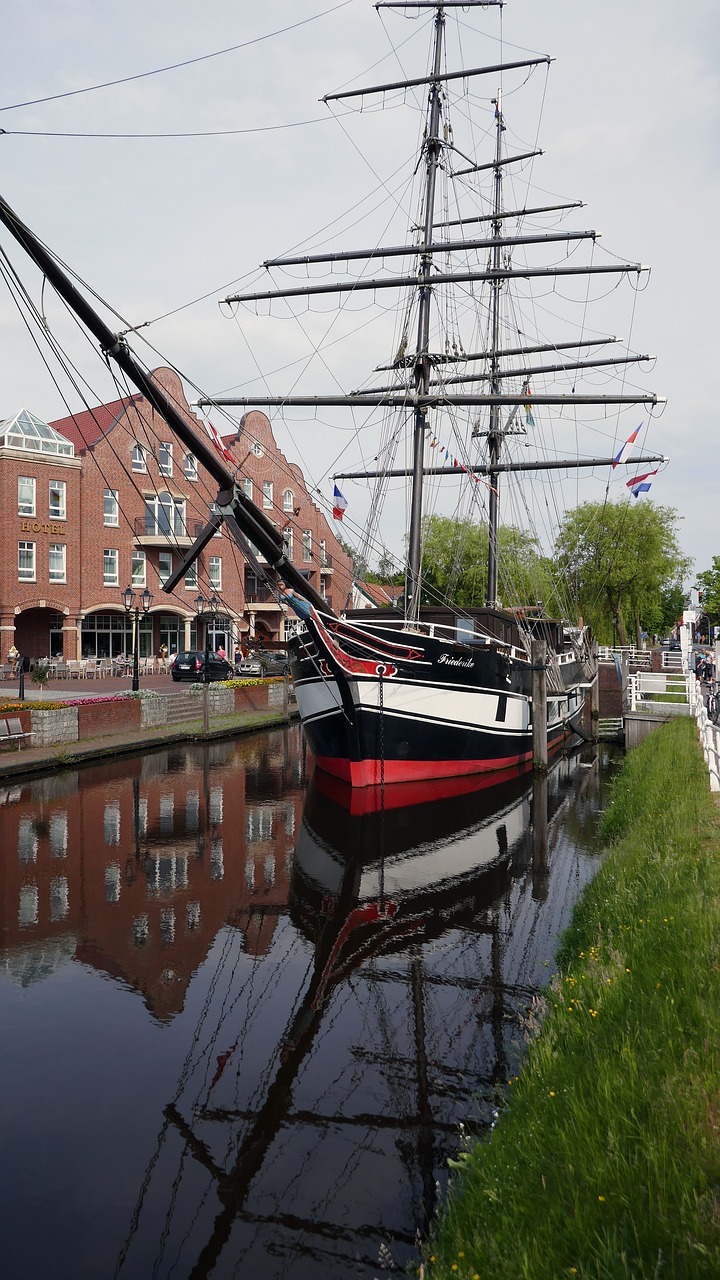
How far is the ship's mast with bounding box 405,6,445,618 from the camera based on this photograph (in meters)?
19.2

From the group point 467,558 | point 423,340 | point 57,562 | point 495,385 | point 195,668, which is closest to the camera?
point 423,340

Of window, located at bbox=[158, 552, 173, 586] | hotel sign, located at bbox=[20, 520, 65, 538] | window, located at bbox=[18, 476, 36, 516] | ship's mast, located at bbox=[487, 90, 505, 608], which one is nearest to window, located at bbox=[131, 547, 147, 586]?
window, located at bbox=[158, 552, 173, 586]

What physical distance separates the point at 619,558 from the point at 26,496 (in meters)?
31.6

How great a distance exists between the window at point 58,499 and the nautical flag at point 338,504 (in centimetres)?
2296

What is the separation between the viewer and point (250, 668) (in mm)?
39375

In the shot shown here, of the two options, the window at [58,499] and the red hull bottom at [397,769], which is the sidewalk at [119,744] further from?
the window at [58,499]

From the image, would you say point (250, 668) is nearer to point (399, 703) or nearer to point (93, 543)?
point (93, 543)

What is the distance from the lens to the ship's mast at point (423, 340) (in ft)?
62.8

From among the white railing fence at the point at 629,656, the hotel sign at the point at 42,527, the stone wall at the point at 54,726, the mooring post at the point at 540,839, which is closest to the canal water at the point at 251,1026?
the mooring post at the point at 540,839

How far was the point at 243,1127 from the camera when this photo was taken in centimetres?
Result: 538

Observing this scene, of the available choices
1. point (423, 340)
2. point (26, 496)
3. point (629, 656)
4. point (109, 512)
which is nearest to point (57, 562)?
point (26, 496)

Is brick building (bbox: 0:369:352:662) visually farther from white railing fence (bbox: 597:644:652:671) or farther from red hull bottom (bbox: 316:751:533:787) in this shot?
red hull bottom (bbox: 316:751:533:787)

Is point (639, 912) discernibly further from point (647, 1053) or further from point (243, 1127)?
point (243, 1127)

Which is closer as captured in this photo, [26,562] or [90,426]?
[26,562]
